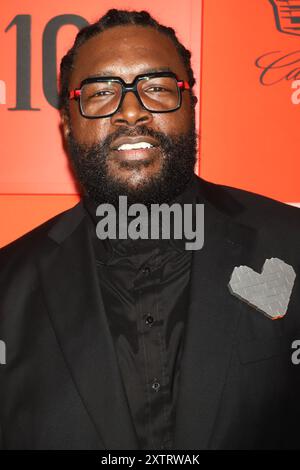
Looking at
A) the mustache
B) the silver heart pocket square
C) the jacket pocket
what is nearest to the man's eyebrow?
the mustache

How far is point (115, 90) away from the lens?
1.28 meters

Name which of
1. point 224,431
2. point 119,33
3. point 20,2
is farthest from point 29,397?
point 20,2

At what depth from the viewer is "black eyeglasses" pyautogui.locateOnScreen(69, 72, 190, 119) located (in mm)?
1262

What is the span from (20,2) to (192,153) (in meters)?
0.73

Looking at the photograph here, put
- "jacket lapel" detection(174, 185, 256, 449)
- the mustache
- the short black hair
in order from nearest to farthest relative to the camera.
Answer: "jacket lapel" detection(174, 185, 256, 449) → the mustache → the short black hair

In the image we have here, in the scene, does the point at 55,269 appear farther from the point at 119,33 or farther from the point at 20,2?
the point at 20,2

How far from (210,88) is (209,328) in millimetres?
807

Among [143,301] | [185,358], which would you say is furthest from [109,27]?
[185,358]

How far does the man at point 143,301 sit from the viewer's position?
111 cm

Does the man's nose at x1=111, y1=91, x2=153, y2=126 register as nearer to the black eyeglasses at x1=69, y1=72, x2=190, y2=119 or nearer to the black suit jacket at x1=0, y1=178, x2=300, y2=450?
the black eyeglasses at x1=69, y1=72, x2=190, y2=119

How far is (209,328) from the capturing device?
114cm

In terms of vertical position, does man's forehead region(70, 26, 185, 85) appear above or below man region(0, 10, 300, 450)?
above

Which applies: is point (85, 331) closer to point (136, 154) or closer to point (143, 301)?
point (143, 301)

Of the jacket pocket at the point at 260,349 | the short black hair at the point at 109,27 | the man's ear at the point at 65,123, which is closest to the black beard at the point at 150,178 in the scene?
the man's ear at the point at 65,123
